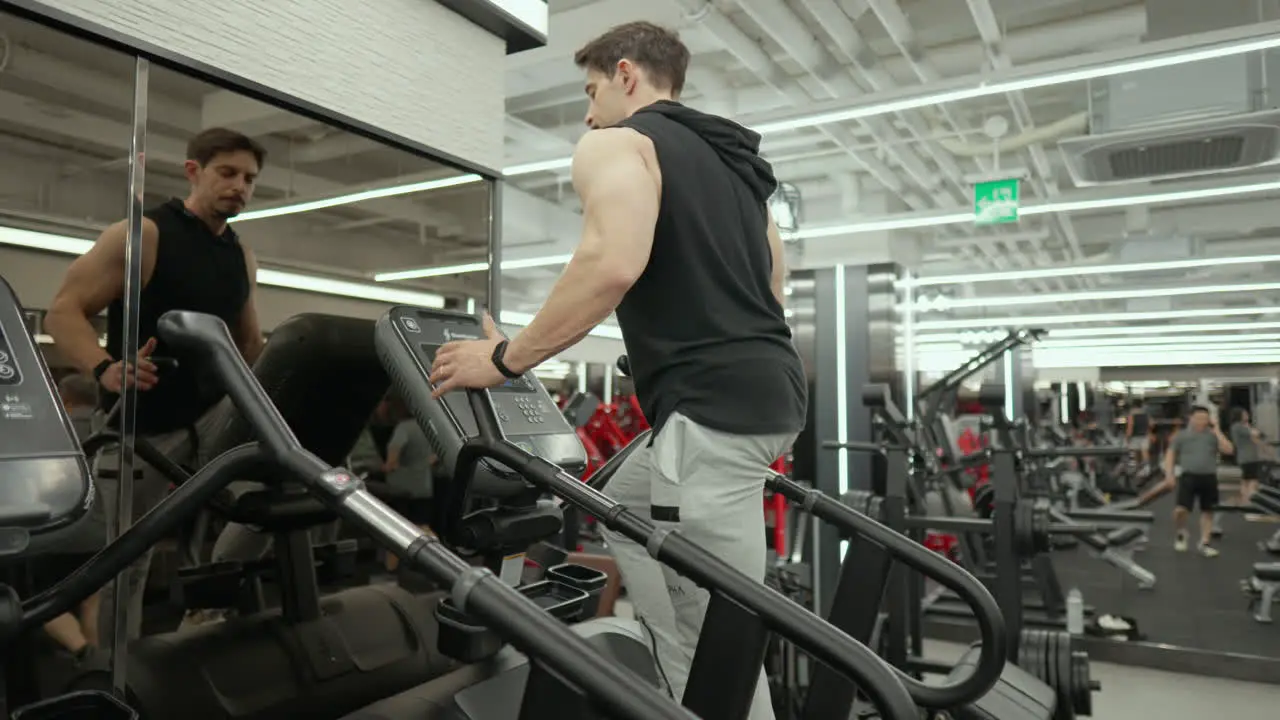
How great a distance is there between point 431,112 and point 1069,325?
705 inches

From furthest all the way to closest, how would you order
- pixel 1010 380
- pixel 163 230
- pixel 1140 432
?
pixel 1140 432 → pixel 1010 380 → pixel 163 230

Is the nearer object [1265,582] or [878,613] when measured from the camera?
[878,613]

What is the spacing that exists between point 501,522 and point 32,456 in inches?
33.4

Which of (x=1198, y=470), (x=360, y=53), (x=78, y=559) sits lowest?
(x=1198, y=470)

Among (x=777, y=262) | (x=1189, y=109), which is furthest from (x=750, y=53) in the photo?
(x=777, y=262)

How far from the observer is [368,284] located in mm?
2631

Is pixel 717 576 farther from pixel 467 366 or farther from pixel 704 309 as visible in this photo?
pixel 467 366

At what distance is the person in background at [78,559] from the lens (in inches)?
70.0

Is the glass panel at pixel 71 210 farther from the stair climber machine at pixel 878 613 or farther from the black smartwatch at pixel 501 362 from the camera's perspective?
the stair climber machine at pixel 878 613

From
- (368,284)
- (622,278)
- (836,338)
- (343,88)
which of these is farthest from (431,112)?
(836,338)

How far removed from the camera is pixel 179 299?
2.04m

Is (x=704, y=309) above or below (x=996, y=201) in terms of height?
below

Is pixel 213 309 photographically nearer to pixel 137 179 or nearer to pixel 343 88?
pixel 137 179

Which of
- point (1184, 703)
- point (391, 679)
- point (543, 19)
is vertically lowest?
point (1184, 703)
